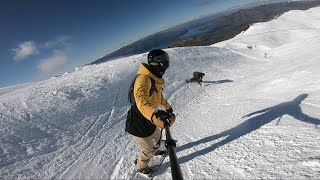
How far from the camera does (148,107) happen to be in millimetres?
4223

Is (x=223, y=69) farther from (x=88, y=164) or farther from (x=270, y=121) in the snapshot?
(x=88, y=164)

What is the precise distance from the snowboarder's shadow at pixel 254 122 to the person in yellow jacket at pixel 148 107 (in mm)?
620

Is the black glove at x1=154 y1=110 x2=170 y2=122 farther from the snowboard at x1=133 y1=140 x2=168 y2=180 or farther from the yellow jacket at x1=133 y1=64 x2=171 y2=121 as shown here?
the snowboard at x1=133 y1=140 x2=168 y2=180

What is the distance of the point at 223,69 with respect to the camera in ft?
54.4

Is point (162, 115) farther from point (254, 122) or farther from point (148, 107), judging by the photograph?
point (254, 122)

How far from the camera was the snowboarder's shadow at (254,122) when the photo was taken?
5.77 metres

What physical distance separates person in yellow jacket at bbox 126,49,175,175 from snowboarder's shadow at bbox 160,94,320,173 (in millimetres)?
620

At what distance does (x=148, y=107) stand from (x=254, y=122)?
3.48 m

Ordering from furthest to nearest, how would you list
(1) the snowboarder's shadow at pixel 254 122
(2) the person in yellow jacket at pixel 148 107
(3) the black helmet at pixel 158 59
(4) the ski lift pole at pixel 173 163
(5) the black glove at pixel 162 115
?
(1) the snowboarder's shadow at pixel 254 122
(3) the black helmet at pixel 158 59
(2) the person in yellow jacket at pixel 148 107
(5) the black glove at pixel 162 115
(4) the ski lift pole at pixel 173 163

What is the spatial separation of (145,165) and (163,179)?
1.64ft

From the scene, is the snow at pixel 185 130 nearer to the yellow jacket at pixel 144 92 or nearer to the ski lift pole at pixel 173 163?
the ski lift pole at pixel 173 163

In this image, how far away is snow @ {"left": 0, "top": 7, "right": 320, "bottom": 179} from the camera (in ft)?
15.8

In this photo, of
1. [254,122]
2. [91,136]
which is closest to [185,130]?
[254,122]

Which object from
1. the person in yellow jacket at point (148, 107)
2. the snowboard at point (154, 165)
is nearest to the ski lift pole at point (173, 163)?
the person in yellow jacket at point (148, 107)
